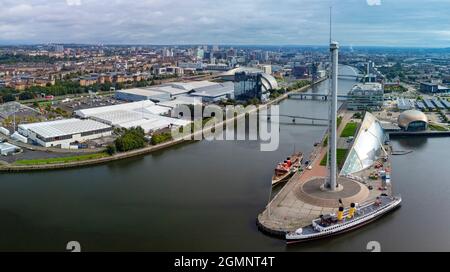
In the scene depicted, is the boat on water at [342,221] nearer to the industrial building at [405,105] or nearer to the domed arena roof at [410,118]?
the domed arena roof at [410,118]

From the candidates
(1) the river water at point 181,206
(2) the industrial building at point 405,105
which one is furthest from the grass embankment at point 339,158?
(2) the industrial building at point 405,105

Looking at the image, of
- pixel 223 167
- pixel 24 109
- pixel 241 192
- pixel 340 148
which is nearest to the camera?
pixel 241 192

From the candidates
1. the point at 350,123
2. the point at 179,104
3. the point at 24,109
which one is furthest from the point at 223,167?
the point at 24,109

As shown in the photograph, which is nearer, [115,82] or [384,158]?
[384,158]

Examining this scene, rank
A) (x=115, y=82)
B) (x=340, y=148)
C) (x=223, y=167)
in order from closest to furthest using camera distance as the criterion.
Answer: (x=223, y=167) < (x=340, y=148) < (x=115, y=82)

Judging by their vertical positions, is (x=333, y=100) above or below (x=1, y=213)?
above

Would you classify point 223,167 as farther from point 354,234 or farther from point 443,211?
point 443,211

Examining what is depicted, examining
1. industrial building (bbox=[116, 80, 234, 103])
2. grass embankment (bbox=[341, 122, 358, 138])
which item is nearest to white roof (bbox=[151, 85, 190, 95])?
industrial building (bbox=[116, 80, 234, 103])
